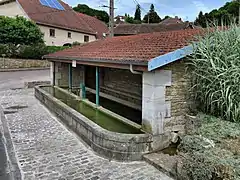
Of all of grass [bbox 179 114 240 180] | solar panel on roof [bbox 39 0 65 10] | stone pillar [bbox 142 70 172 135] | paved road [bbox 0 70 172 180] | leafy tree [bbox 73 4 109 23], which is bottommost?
paved road [bbox 0 70 172 180]

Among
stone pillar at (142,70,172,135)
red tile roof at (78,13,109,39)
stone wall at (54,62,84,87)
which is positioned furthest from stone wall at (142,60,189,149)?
red tile roof at (78,13,109,39)

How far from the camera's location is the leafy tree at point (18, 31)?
25.1 m

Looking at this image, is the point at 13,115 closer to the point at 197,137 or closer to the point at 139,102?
the point at 139,102

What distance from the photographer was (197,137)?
4312mm

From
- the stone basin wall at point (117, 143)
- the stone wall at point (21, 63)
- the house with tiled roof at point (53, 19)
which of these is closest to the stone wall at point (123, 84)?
the stone basin wall at point (117, 143)

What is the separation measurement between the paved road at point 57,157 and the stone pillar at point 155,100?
994 millimetres

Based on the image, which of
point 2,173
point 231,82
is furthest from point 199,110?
point 2,173

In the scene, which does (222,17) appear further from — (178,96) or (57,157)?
(57,157)

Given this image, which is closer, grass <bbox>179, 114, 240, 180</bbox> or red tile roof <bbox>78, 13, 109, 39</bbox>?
grass <bbox>179, 114, 240, 180</bbox>

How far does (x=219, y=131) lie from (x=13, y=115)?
7.40 m

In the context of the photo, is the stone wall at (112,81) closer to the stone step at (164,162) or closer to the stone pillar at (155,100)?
the stone pillar at (155,100)

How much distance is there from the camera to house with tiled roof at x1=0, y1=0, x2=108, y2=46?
29.9m

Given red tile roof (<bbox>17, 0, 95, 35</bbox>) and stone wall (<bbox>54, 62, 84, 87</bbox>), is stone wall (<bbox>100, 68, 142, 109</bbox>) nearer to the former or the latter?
stone wall (<bbox>54, 62, 84, 87</bbox>)

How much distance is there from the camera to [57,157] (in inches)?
221
